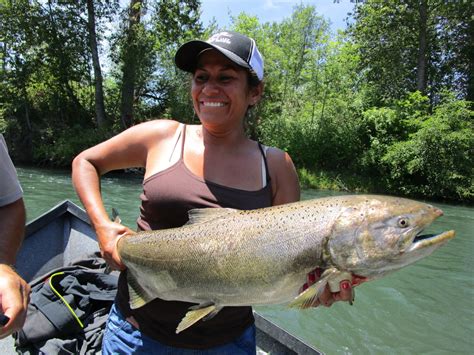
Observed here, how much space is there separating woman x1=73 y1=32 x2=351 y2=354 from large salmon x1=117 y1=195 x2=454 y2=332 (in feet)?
0.32

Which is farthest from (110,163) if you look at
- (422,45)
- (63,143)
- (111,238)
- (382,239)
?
(422,45)

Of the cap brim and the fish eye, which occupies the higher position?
the cap brim

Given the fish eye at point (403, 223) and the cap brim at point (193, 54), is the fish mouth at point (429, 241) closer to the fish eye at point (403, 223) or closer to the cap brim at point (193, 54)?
the fish eye at point (403, 223)

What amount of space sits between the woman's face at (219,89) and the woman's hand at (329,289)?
843 mm

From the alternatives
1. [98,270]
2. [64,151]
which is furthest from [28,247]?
[64,151]

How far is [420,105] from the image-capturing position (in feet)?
79.4

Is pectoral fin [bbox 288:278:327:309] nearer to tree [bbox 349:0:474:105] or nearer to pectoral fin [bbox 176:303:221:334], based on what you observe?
pectoral fin [bbox 176:303:221:334]

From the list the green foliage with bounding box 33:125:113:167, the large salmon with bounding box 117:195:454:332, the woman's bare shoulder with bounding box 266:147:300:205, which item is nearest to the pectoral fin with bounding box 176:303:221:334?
the large salmon with bounding box 117:195:454:332

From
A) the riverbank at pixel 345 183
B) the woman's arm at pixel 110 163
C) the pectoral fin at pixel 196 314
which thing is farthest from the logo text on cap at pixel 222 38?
the riverbank at pixel 345 183

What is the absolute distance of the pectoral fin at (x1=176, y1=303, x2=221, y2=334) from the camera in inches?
67.1

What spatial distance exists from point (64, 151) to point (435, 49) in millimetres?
29203

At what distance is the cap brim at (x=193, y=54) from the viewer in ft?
6.21

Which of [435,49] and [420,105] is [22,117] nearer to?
[420,105]

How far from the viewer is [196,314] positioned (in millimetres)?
1719
